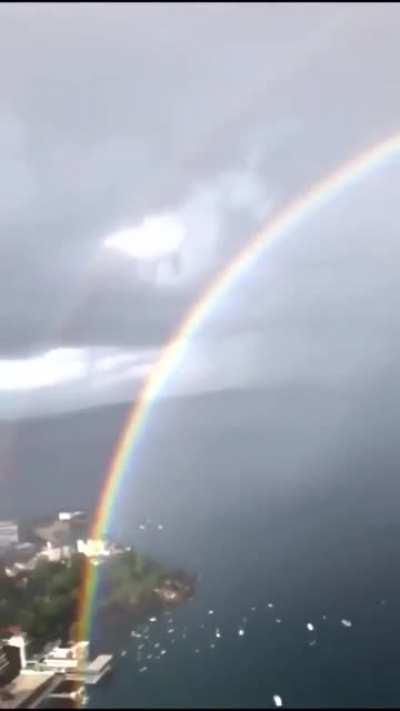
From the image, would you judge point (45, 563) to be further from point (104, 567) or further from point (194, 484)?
point (194, 484)

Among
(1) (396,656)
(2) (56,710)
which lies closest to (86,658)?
(2) (56,710)

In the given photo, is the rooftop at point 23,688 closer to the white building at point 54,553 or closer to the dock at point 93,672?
the dock at point 93,672

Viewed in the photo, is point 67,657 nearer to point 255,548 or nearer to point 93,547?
point 93,547

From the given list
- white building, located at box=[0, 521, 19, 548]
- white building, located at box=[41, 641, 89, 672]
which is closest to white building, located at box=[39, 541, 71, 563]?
white building, located at box=[0, 521, 19, 548]

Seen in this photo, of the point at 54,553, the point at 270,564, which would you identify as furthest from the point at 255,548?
the point at 54,553

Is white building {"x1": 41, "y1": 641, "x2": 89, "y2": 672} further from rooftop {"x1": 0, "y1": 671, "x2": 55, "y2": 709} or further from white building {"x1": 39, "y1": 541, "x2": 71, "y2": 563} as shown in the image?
white building {"x1": 39, "y1": 541, "x2": 71, "y2": 563}

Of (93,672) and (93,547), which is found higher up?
(93,547)
